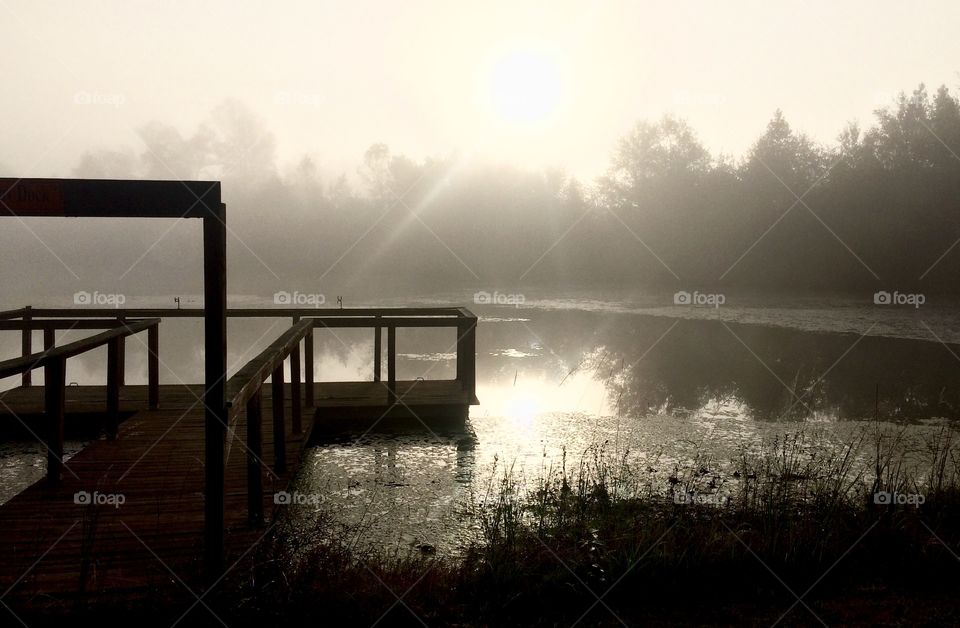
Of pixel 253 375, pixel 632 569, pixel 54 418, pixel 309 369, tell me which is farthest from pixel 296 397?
pixel 632 569

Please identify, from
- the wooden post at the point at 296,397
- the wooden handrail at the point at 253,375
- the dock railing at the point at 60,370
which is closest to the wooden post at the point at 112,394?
the dock railing at the point at 60,370

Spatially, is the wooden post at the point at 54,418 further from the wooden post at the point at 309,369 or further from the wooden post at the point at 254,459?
the wooden post at the point at 309,369

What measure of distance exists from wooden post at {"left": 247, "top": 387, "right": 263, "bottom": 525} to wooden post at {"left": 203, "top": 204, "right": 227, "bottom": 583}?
584 millimetres

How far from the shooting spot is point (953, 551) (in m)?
4.89

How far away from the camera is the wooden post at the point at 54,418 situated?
5445 mm

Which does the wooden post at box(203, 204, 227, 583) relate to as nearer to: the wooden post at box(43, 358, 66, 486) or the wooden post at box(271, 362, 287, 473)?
the wooden post at box(271, 362, 287, 473)

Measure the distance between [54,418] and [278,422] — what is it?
174cm

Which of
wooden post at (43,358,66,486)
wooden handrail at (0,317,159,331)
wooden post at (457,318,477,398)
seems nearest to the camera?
wooden post at (43,358,66,486)

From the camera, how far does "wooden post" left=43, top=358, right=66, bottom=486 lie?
545cm

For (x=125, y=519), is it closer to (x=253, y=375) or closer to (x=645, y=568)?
(x=253, y=375)

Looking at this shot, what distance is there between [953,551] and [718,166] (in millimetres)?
49035

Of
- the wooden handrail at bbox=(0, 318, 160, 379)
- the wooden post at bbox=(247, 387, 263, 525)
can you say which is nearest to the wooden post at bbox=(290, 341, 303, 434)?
the wooden handrail at bbox=(0, 318, 160, 379)

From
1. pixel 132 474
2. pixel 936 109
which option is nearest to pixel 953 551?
pixel 132 474

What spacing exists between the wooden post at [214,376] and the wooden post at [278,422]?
5.37 feet
